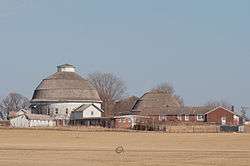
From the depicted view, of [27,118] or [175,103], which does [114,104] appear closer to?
[175,103]

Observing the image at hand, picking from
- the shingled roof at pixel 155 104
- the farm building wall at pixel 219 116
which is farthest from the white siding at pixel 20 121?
the farm building wall at pixel 219 116

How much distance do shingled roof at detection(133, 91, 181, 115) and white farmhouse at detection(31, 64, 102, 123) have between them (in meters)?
11.7

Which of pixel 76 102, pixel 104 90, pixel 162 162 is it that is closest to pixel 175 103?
pixel 76 102

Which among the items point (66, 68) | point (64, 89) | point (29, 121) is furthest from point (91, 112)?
point (66, 68)

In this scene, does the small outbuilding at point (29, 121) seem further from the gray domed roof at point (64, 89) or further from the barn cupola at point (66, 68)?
the barn cupola at point (66, 68)

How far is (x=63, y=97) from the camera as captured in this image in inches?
6107

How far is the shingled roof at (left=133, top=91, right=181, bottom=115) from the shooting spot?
153500 mm

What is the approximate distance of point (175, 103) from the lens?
162 metres

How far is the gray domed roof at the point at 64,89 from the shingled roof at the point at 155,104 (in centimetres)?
1187

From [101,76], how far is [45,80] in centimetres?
4029

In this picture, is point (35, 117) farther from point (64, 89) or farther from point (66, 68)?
point (66, 68)

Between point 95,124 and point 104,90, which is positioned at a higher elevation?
point 104,90

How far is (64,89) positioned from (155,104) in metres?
23.9

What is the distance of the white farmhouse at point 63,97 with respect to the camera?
154m
